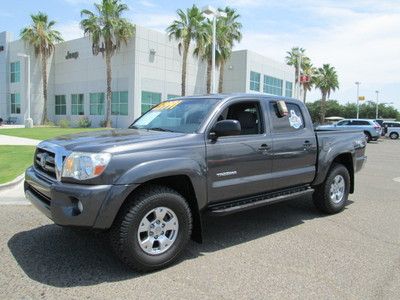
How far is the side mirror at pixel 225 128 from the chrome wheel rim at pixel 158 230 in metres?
1.06

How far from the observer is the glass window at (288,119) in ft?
18.8

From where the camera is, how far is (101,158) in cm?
394

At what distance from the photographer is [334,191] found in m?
6.78

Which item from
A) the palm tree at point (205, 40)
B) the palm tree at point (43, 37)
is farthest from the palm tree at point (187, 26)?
the palm tree at point (43, 37)

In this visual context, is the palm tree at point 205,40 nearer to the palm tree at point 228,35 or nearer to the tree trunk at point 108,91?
the palm tree at point 228,35

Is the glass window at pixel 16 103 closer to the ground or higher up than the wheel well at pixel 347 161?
higher up

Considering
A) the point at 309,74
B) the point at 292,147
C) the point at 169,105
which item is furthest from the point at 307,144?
the point at 309,74

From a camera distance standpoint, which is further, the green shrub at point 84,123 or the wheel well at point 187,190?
the green shrub at point 84,123

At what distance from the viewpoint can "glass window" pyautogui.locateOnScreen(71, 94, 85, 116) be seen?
137ft

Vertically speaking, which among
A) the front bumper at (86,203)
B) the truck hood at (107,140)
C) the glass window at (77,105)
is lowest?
the front bumper at (86,203)

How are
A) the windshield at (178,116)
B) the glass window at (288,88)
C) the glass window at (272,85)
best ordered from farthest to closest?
the glass window at (288,88) < the glass window at (272,85) < the windshield at (178,116)

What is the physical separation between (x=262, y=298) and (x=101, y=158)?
1980mm

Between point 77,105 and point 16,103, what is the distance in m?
8.22

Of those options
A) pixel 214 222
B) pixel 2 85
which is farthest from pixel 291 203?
pixel 2 85
